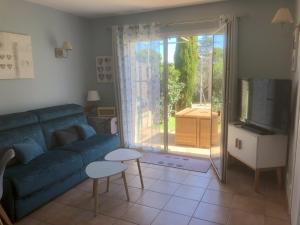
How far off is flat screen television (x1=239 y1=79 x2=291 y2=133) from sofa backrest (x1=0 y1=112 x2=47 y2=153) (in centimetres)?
280

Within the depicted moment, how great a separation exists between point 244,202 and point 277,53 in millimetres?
2047

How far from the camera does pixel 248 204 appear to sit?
2674 mm

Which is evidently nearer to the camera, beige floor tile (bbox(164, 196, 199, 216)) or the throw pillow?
beige floor tile (bbox(164, 196, 199, 216))

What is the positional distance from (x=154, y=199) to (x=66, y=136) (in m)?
1.55

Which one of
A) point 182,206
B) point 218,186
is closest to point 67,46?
point 182,206

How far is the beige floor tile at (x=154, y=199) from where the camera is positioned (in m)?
2.70

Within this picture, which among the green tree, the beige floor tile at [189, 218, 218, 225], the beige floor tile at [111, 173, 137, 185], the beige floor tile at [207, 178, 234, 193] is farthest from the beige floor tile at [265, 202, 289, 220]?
the green tree

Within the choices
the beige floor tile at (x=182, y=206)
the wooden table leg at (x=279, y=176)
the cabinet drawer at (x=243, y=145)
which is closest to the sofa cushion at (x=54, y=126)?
the beige floor tile at (x=182, y=206)

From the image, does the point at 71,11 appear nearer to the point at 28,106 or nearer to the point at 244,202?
the point at 28,106

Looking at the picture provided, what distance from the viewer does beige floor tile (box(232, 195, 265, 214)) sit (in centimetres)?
257

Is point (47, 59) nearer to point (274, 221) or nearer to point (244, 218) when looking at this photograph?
point (244, 218)

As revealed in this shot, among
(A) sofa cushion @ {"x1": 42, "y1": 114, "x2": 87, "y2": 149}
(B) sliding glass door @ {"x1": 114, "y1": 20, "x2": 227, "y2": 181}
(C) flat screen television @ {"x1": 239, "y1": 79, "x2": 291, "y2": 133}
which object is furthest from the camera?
(B) sliding glass door @ {"x1": 114, "y1": 20, "x2": 227, "y2": 181}

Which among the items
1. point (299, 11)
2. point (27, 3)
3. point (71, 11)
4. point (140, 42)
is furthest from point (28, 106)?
point (299, 11)

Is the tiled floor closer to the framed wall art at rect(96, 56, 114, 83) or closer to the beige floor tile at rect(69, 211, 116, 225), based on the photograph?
the beige floor tile at rect(69, 211, 116, 225)
